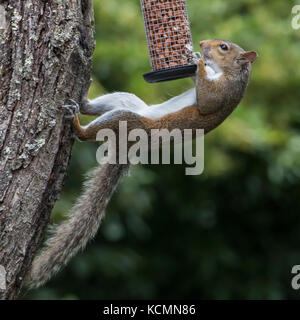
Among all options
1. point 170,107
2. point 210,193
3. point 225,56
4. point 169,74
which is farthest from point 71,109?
point 210,193

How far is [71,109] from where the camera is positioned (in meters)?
2.62

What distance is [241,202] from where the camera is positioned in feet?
18.6

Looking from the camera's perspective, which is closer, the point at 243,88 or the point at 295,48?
the point at 243,88

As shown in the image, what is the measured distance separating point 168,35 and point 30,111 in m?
0.91

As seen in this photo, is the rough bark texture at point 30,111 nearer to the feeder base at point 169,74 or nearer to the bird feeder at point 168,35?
the feeder base at point 169,74

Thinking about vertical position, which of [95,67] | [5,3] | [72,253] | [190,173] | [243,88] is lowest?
[72,253]

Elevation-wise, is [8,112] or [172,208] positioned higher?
[172,208]

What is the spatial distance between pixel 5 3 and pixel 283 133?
263 centimetres

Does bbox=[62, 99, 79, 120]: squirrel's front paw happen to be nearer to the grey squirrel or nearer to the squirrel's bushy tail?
the grey squirrel

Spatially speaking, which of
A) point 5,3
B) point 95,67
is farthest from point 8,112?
point 95,67

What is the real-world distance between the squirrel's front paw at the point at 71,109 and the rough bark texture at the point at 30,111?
0.04 metres

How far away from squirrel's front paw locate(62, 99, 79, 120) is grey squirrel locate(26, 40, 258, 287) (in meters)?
0.25

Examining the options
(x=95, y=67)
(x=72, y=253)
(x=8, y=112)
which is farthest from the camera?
(x=95, y=67)

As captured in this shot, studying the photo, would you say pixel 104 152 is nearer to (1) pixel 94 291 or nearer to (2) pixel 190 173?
(2) pixel 190 173
